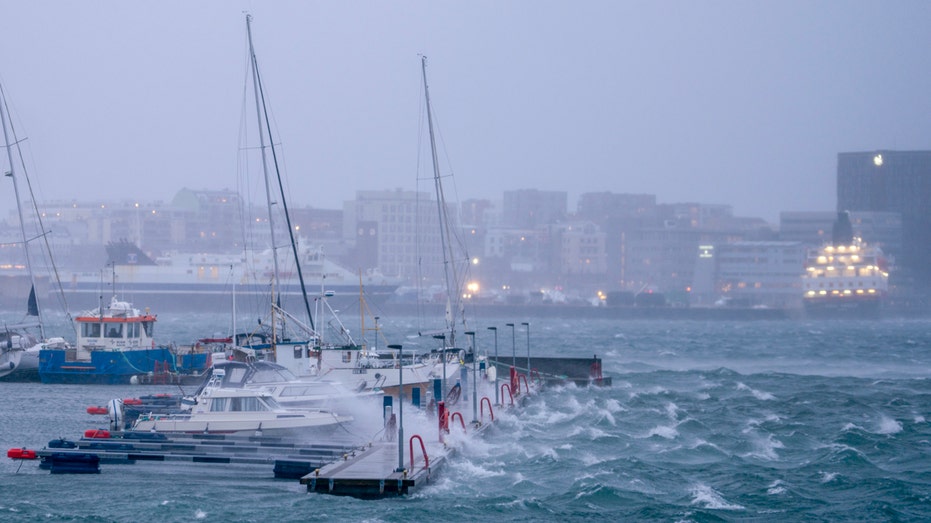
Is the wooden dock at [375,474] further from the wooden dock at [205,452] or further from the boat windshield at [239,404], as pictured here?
the boat windshield at [239,404]

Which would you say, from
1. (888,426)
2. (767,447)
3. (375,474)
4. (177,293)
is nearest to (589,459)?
(767,447)

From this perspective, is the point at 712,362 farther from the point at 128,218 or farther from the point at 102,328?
the point at 128,218

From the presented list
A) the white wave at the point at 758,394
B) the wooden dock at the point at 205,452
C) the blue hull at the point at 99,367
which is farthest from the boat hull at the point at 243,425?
the white wave at the point at 758,394

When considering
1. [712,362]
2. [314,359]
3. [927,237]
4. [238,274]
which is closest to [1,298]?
[238,274]

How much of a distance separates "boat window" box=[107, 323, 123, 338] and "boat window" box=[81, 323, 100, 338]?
0.41 meters

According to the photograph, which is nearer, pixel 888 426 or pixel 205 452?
pixel 205 452

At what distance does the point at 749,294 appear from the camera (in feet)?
541

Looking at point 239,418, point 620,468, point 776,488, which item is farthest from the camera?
point 239,418

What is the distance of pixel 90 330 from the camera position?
143ft

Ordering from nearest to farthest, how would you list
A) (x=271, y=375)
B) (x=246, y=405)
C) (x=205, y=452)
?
(x=205, y=452), (x=246, y=405), (x=271, y=375)

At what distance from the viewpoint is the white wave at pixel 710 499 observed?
876 inches

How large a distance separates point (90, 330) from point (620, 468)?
24.9 meters

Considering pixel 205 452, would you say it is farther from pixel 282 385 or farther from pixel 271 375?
pixel 271 375

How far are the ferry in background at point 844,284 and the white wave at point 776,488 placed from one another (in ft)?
384
